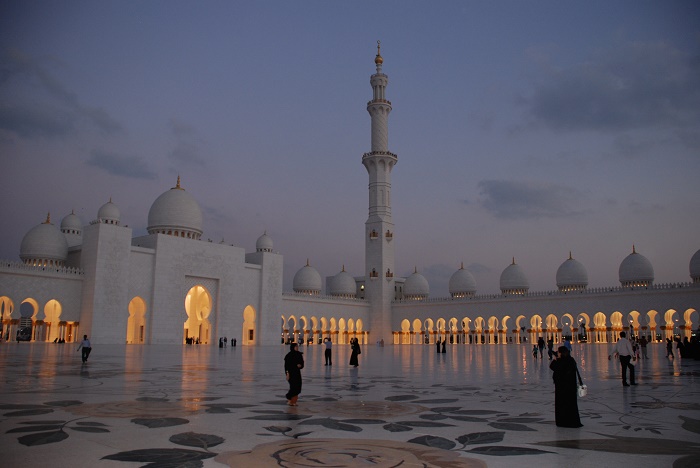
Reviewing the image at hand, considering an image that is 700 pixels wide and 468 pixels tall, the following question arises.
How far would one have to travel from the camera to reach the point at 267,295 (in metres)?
37.7

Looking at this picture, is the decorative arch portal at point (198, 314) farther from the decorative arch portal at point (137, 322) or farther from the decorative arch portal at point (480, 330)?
the decorative arch portal at point (480, 330)

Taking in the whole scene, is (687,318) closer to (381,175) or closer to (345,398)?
(381,175)

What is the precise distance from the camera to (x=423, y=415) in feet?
18.6

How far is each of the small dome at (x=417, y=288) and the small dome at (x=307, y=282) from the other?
7.89m

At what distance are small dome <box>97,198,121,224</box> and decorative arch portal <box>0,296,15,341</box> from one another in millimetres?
7108

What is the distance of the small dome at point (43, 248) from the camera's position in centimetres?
3197

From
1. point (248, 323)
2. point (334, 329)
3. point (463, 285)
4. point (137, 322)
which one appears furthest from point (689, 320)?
point (137, 322)

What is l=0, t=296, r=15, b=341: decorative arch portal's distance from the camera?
89.0ft

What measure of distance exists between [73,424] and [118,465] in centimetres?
159

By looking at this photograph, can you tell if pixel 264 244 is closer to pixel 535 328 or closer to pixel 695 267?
pixel 535 328

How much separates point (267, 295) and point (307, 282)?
965cm

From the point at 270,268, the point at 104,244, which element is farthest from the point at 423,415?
the point at 270,268

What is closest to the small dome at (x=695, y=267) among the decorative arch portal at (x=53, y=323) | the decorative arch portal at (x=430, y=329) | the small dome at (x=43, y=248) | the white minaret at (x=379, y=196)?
the decorative arch portal at (x=430, y=329)

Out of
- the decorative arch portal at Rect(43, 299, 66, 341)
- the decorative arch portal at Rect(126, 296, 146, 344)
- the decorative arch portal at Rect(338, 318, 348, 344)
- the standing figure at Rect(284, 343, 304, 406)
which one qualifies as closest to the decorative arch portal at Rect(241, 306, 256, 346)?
the decorative arch portal at Rect(126, 296, 146, 344)
